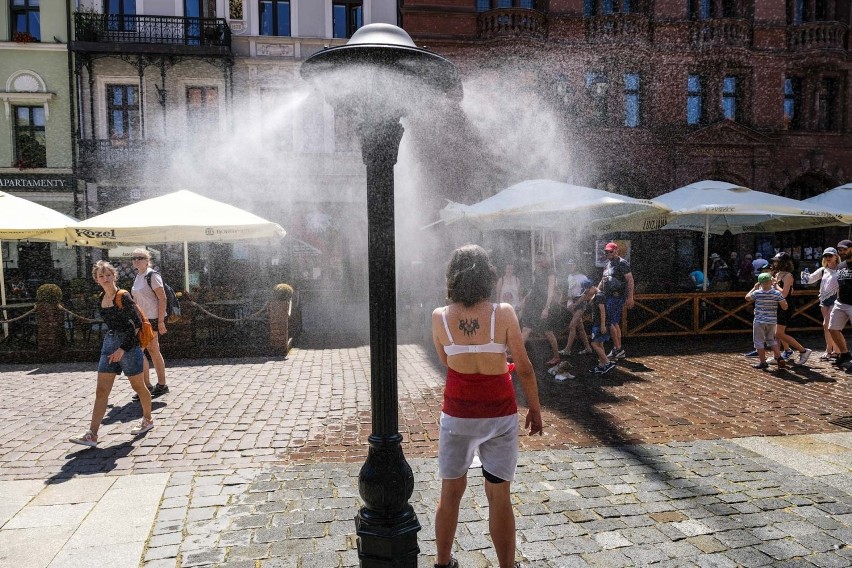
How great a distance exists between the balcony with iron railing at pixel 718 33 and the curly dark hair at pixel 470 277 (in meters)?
18.9

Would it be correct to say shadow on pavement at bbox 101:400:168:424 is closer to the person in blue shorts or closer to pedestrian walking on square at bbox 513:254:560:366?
pedestrian walking on square at bbox 513:254:560:366

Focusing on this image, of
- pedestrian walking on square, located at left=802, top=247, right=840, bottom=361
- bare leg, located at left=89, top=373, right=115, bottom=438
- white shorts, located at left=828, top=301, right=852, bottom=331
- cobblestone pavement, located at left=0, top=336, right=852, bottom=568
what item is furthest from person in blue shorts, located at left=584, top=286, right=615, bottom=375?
bare leg, located at left=89, top=373, right=115, bottom=438

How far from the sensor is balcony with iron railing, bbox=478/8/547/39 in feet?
55.9

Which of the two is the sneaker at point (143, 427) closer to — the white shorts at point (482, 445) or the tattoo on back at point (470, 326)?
the white shorts at point (482, 445)

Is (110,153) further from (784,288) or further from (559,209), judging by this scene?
(784,288)

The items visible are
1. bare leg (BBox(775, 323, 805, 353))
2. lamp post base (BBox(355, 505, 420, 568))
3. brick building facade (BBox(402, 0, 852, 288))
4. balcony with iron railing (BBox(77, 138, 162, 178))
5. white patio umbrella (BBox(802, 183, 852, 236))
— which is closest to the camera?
lamp post base (BBox(355, 505, 420, 568))

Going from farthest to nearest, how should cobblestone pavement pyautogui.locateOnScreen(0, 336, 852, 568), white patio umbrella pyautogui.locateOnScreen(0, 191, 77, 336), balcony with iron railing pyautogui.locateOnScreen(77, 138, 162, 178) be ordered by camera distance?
balcony with iron railing pyautogui.locateOnScreen(77, 138, 162, 178) < white patio umbrella pyautogui.locateOnScreen(0, 191, 77, 336) < cobblestone pavement pyautogui.locateOnScreen(0, 336, 852, 568)

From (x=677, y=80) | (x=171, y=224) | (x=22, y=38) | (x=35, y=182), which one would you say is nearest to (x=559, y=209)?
(x=171, y=224)

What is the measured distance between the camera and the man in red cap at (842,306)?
25.5 feet

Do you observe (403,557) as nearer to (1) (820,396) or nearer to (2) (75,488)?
(2) (75,488)

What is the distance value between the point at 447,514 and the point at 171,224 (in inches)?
294

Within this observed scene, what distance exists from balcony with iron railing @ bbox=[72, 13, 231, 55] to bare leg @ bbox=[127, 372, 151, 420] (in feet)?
49.3

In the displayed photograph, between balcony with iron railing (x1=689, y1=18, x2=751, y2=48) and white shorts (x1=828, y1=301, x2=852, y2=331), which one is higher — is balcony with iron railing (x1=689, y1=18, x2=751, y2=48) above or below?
above

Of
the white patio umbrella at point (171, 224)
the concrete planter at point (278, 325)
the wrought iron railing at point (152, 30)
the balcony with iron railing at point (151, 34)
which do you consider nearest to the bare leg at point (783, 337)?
the concrete planter at point (278, 325)
